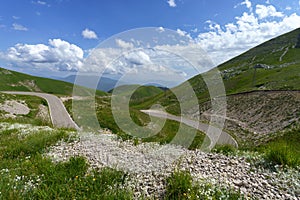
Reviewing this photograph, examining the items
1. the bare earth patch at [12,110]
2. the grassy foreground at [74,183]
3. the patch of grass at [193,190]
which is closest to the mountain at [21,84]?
the bare earth patch at [12,110]

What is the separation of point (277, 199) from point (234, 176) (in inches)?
48.3

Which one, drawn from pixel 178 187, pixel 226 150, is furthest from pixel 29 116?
pixel 178 187

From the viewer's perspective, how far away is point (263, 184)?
535 centimetres

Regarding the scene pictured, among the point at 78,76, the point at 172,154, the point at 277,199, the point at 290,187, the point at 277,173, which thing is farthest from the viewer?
the point at 78,76

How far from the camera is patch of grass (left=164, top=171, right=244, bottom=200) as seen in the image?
4.61 meters

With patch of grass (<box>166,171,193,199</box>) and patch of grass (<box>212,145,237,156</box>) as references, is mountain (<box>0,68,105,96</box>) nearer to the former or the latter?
patch of grass (<box>212,145,237,156</box>)

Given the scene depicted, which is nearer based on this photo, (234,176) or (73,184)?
(73,184)

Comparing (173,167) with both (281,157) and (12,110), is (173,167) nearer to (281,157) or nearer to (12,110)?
(281,157)

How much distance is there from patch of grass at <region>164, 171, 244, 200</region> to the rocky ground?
0.87 ft

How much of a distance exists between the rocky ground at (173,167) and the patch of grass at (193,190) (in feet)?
0.87

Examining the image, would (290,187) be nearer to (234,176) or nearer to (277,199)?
(277,199)

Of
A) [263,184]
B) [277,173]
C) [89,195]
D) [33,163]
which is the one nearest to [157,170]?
[89,195]

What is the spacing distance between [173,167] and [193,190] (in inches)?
73.7

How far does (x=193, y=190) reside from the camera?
4746mm
